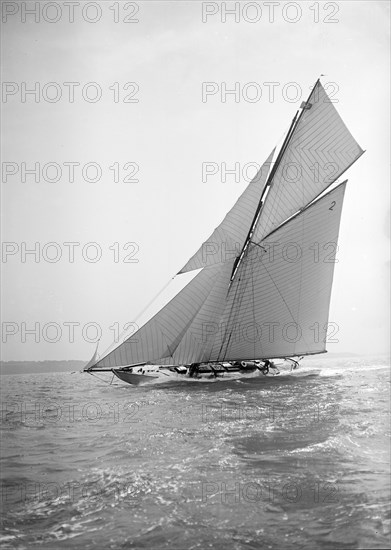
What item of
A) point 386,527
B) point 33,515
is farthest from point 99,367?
point 386,527

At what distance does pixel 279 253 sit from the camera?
38.8 meters

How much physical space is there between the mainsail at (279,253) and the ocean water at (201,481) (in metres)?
17.8

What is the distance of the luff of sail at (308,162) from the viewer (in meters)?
38.4

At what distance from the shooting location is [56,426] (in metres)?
19.0

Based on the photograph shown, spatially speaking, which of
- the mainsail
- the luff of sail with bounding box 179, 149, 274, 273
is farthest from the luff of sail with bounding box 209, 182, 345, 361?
the luff of sail with bounding box 179, 149, 274, 273

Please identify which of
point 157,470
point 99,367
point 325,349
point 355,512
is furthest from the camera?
point 325,349

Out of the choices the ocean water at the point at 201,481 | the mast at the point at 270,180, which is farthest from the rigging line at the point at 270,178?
the ocean water at the point at 201,481

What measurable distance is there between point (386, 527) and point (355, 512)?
2.35ft

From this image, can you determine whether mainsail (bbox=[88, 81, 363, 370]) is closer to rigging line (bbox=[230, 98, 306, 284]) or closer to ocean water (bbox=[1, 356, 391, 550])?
rigging line (bbox=[230, 98, 306, 284])

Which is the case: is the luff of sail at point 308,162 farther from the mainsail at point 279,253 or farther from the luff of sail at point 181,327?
the luff of sail at point 181,327

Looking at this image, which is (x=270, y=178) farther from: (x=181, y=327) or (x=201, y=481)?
(x=201, y=481)

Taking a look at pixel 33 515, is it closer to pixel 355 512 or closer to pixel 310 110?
pixel 355 512

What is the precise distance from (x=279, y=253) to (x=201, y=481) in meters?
29.5

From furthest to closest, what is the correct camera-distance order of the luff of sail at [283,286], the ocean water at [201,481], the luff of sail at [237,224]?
the luff of sail at [283,286] → the luff of sail at [237,224] → the ocean water at [201,481]
